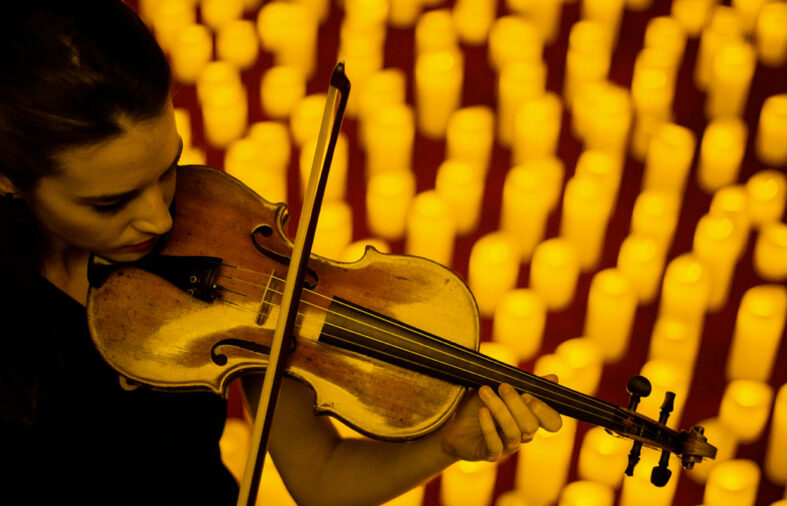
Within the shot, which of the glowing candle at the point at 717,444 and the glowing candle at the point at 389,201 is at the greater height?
the glowing candle at the point at 389,201

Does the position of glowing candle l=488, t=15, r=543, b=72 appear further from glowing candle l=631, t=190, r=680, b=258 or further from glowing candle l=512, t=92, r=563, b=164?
glowing candle l=631, t=190, r=680, b=258

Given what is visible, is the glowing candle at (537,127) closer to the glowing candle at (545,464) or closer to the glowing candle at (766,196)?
the glowing candle at (766,196)

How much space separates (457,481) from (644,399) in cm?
22

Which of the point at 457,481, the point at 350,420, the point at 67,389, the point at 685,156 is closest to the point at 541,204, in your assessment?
the point at 685,156

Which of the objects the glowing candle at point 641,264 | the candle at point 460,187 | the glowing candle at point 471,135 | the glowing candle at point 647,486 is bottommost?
the glowing candle at point 647,486

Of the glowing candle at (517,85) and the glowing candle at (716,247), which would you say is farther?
the glowing candle at (517,85)

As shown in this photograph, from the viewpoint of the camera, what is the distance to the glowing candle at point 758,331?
857 mm

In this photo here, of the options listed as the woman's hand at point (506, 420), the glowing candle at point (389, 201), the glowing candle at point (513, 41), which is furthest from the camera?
A: the glowing candle at point (513, 41)

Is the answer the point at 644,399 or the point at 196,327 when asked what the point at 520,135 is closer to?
the point at 644,399

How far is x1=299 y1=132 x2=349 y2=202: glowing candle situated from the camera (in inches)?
40.7

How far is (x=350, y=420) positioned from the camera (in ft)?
2.04

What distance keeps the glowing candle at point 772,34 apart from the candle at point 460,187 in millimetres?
471

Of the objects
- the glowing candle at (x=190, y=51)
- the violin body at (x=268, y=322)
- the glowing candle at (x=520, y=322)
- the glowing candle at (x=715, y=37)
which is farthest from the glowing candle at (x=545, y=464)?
the glowing candle at (x=190, y=51)

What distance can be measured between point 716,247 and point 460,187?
0.32 metres
